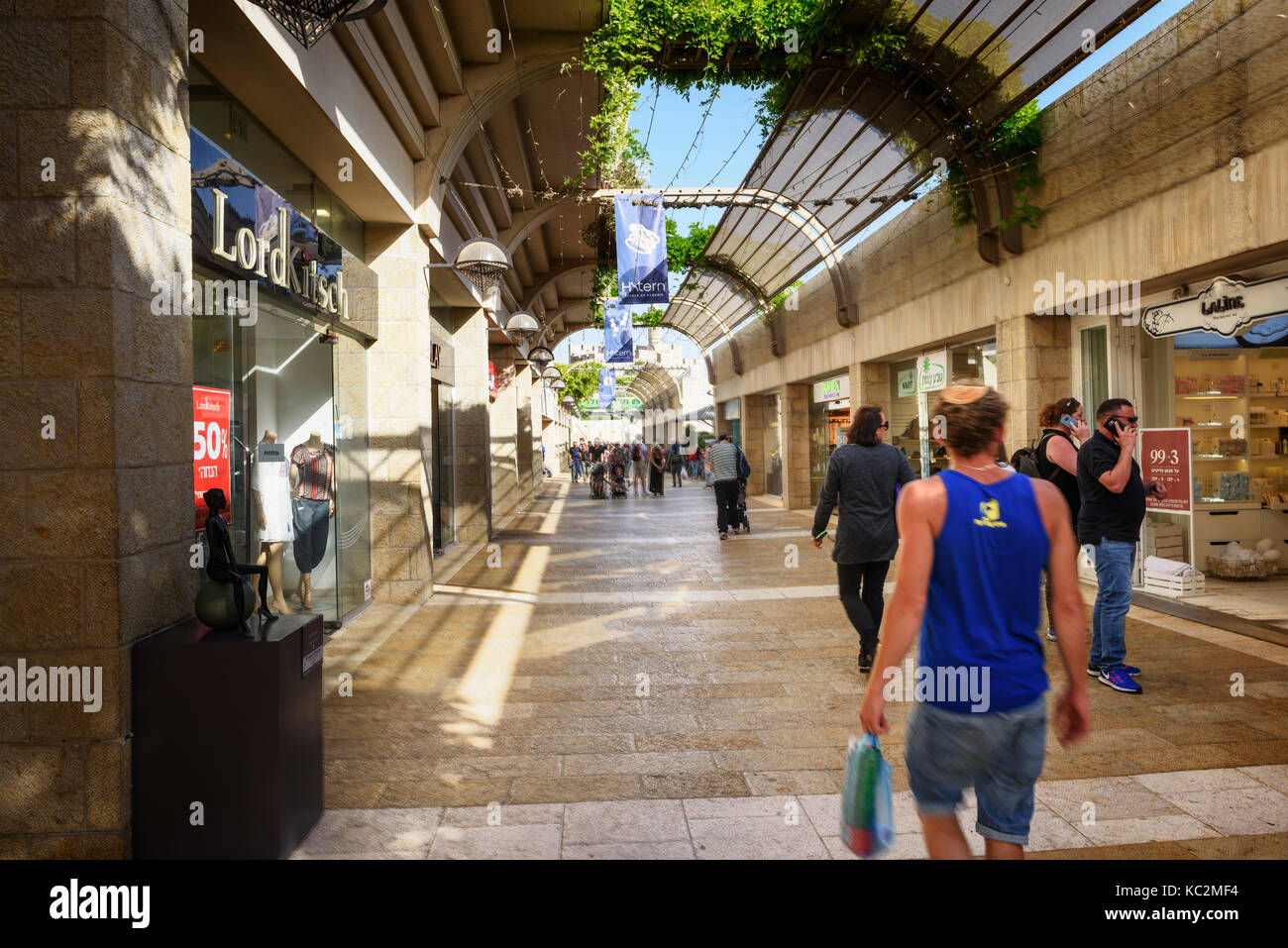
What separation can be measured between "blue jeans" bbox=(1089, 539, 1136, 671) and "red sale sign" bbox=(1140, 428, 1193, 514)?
379 cm

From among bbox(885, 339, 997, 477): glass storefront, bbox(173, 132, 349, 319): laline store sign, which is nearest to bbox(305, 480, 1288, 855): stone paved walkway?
bbox(173, 132, 349, 319): laline store sign

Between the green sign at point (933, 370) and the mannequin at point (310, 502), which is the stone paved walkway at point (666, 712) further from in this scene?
the green sign at point (933, 370)

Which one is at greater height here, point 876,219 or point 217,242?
point 876,219

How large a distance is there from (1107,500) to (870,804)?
3816 mm

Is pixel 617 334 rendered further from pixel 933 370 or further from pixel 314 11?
pixel 314 11

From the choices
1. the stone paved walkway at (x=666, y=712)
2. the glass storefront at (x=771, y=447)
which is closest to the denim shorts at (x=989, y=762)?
the stone paved walkway at (x=666, y=712)

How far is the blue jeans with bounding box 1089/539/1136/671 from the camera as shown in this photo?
5387mm

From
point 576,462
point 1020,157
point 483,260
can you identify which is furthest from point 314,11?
point 576,462

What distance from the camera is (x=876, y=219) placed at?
1454 centimetres

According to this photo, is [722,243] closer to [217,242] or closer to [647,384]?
[217,242]

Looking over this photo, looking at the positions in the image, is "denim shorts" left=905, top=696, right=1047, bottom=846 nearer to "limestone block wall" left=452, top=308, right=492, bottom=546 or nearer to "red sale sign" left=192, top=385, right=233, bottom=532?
"red sale sign" left=192, top=385, right=233, bottom=532

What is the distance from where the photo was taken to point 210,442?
546 centimetres
